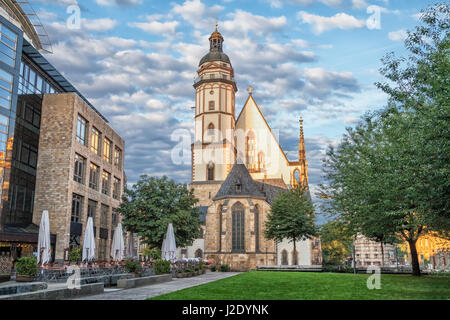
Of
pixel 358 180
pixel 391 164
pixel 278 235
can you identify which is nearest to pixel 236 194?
pixel 278 235

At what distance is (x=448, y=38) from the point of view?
15.7 m

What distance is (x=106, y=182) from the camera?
4697cm

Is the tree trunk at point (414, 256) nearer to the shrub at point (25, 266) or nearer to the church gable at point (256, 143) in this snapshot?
the shrub at point (25, 266)

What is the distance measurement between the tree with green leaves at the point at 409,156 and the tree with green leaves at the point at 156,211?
14935mm

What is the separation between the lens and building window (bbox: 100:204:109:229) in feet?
148

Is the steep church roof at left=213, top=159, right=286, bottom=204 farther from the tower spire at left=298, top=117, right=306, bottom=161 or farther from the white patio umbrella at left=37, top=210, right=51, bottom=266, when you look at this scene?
Answer: the white patio umbrella at left=37, top=210, right=51, bottom=266

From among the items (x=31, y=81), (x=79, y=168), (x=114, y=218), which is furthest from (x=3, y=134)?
(x=114, y=218)

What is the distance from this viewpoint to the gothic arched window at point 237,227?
186 ft

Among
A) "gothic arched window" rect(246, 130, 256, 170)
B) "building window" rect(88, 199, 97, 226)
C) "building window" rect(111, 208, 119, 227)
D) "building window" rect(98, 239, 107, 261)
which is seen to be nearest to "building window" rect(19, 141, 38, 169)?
"building window" rect(88, 199, 97, 226)

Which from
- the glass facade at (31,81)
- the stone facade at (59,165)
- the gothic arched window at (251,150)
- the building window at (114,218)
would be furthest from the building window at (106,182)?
the gothic arched window at (251,150)

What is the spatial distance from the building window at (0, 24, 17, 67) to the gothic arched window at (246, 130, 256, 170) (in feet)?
169

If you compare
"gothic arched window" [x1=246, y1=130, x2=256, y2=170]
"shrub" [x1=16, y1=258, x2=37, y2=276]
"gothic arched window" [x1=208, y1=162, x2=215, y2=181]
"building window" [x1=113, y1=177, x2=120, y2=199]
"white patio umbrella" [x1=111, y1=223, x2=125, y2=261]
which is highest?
"gothic arched window" [x1=246, y1=130, x2=256, y2=170]

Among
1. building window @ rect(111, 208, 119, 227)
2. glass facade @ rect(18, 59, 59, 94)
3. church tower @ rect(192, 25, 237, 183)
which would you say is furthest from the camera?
church tower @ rect(192, 25, 237, 183)

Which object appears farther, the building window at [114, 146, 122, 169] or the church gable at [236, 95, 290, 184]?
the church gable at [236, 95, 290, 184]
